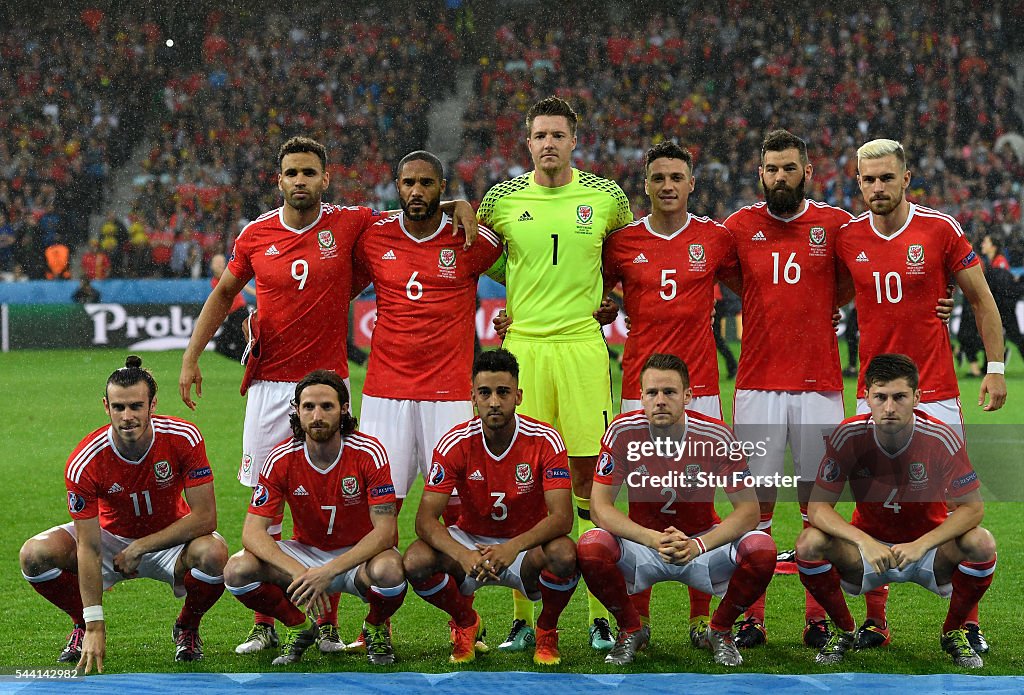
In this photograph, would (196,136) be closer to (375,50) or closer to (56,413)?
(375,50)

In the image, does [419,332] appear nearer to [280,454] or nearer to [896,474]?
[280,454]

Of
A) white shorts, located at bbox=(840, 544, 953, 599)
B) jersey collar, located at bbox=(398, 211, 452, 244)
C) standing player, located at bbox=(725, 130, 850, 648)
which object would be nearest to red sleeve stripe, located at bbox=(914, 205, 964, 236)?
standing player, located at bbox=(725, 130, 850, 648)

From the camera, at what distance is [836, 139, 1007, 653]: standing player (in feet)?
15.9

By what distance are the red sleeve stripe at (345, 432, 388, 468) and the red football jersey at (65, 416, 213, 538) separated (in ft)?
1.70

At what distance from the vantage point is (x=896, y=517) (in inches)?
173

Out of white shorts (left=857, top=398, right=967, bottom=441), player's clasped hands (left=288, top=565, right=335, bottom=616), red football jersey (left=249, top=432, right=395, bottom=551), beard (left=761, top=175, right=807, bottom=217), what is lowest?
player's clasped hands (left=288, top=565, right=335, bottom=616)

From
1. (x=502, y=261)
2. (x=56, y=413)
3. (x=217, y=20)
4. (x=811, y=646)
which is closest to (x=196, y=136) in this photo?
(x=217, y=20)

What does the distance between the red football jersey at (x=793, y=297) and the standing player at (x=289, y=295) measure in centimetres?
161

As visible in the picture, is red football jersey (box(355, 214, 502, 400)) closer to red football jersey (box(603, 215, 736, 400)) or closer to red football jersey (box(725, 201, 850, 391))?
red football jersey (box(603, 215, 736, 400))

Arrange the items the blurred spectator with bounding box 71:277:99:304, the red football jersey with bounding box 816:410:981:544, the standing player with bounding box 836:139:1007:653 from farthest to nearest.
→ the blurred spectator with bounding box 71:277:99:304, the standing player with bounding box 836:139:1007:653, the red football jersey with bounding box 816:410:981:544

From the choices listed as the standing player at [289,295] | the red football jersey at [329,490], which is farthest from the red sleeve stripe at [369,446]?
the standing player at [289,295]

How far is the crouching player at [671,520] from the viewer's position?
4.29 metres

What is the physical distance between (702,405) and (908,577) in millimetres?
1071

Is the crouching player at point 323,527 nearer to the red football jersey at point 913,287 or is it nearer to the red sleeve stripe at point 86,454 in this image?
the red sleeve stripe at point 86,454
